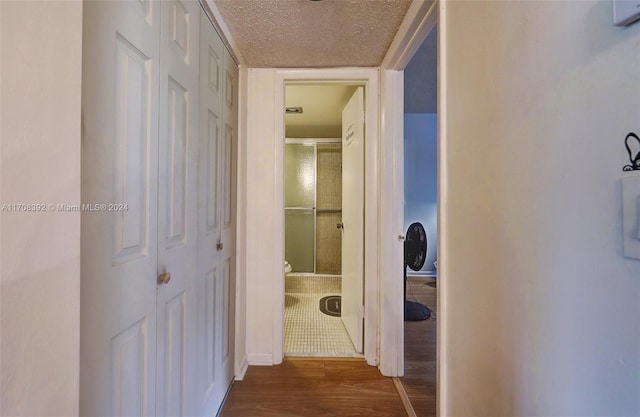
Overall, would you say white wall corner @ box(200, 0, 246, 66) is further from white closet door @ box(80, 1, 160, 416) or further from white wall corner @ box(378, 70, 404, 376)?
white wall corner @ box(378, 70, 404, 376)

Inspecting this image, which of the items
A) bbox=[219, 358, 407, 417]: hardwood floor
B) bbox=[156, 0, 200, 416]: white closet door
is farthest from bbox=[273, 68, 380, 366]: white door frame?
bbox=[156, 0, 200, 416]: white closet door

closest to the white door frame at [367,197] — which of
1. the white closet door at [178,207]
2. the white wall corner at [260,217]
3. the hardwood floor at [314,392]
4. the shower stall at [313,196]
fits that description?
the white wall corner at [260,217]

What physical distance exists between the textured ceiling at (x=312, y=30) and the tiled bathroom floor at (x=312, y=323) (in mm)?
2161

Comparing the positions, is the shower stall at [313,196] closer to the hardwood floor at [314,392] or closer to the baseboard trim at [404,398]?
the hardwood floor at [314,392]

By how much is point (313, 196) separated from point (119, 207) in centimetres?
327

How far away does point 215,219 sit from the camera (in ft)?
4.40

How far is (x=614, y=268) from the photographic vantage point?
0.44 m

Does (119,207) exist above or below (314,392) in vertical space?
above

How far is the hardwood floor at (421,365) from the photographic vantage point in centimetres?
148

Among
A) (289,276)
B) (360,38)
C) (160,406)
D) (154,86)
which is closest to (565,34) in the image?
(154,86)

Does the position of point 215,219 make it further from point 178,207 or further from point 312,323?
point 312,323

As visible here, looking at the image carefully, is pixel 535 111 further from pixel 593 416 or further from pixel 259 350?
pixel 259 350

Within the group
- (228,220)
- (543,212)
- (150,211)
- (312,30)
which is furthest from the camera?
(228,220)

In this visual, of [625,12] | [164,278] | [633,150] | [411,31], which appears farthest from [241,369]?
[411,31]
